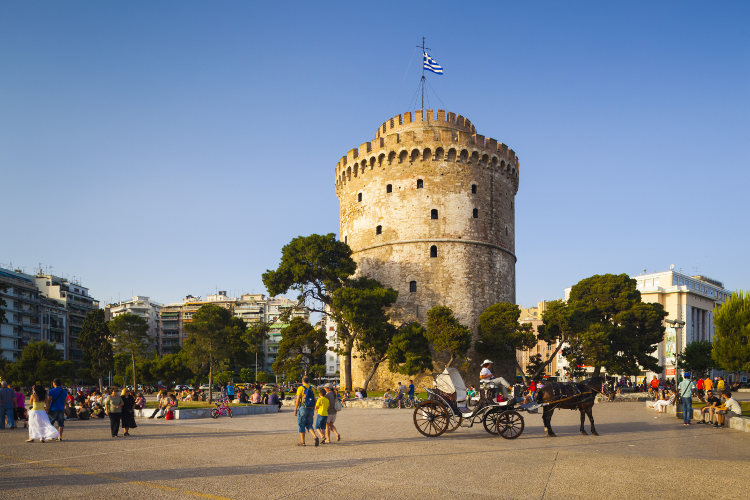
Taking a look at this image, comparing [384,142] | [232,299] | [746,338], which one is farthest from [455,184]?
[232,299]

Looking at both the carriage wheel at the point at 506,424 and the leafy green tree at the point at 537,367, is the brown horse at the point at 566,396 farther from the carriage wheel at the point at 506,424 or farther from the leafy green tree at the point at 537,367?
the leafy green tree at the point at 537,367

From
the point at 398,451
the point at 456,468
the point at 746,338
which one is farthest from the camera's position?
the point at 746,338

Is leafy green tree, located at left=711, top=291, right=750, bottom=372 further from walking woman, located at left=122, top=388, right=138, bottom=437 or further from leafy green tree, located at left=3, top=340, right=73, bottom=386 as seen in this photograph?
leafy green tree, located at left=3, top=340, right=73, bottom=386

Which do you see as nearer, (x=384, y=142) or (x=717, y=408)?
(x=717, y=408)

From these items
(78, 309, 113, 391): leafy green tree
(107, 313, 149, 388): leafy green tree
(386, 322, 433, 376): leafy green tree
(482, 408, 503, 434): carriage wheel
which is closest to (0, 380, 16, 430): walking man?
(482, 408, 503, 434): carriage wheel

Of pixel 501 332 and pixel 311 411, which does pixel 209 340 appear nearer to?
pixel 501 332

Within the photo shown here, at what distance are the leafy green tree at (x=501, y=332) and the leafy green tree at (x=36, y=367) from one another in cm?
4067

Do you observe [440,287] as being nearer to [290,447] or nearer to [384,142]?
[384,142]

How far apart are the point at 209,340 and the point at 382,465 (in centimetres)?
3919

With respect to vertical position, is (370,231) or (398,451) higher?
(370,231)

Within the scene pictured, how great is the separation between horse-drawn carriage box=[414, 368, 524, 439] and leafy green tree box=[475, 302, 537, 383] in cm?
2542

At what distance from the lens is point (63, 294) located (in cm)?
9888

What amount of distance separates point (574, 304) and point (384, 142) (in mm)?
17904

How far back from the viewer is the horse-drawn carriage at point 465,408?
14.2 m
